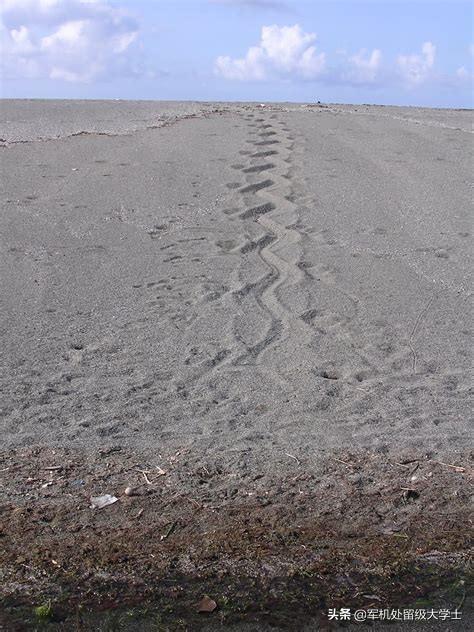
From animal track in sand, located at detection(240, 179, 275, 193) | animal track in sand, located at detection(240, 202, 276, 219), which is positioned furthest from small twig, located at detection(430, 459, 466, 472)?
animal track in sand, located at detection(240, 179, 275, 193)

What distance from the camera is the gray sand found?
4.23 meters

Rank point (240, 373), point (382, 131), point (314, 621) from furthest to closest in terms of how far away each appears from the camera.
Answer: point (382, 131)
point (240, 373)
point (314, 621)

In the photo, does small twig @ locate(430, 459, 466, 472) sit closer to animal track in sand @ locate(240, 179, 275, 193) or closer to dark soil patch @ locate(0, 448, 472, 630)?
dark soil patch @ locate(0, 448, 472, 630)

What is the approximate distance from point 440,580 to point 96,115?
13804mm

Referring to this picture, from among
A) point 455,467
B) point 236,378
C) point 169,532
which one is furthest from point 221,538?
point 236,378

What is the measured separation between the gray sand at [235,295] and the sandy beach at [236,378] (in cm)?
2

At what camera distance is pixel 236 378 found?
4711 millimetres

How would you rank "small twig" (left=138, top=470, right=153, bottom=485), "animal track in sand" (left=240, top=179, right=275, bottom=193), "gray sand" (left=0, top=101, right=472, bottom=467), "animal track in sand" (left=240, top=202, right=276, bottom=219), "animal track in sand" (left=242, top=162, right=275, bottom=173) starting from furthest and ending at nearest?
"animal track in sand" (left=242, top=162, right=275, bottom=173) → "animal track in sand" (left=240, top=179, right=275, bottom=193) → "animal track in sand" (left=240, top=202, right=276, bottom=219) → "gray sand" (left=0, top=101, right=472, bottom=467) → "small twig" (left=138, top=470, right=153, bottom=485)

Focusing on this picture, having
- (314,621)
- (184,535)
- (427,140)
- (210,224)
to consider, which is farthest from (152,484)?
(427,140)

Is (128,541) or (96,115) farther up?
(96,115)

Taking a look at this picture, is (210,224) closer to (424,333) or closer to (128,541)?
(424,333)

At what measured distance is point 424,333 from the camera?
18.1ft

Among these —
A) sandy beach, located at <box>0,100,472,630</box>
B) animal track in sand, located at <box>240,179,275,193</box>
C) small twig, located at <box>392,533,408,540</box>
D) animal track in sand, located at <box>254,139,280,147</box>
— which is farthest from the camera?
animal track in sand, located at <box>254,139,280,147</box>

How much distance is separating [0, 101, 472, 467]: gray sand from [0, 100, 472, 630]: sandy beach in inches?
0.8
